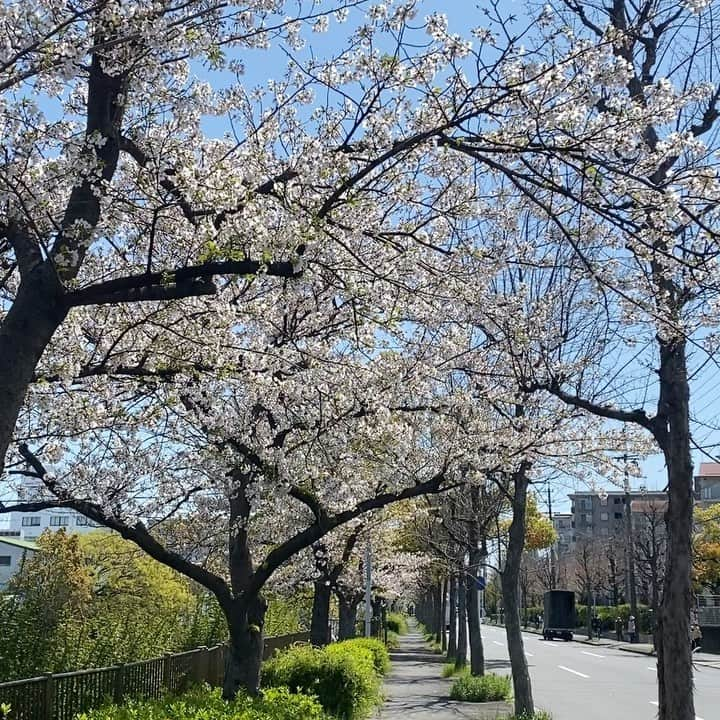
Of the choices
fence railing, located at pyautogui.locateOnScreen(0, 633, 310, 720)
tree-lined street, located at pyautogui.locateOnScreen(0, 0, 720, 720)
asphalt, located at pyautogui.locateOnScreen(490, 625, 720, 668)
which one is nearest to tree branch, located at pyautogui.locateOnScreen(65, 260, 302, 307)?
tree-lined street, located at pyautogui.locateOnScreen(0, 0, 720, 720)

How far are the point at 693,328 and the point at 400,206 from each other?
270 cm

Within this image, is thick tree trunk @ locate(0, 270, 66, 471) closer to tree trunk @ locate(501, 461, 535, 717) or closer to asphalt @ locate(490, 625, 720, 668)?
tree trunk @ locate(501, 461, 535, 717)

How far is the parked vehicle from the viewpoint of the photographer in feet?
185

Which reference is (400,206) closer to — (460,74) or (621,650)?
(460,74)

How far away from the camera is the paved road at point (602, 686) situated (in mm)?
17438

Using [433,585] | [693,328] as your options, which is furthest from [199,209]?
[433,585]

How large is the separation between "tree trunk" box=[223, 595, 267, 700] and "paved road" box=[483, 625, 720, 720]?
347 inches

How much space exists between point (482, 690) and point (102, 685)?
32.0ft

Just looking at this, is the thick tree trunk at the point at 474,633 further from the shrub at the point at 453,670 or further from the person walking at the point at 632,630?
the person walking at the point at 632,630

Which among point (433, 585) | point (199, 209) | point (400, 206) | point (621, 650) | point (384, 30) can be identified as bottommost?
point (621, 650)

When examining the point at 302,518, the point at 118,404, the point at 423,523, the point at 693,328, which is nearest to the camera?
the point at 693,328

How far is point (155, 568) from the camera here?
99.7 feet

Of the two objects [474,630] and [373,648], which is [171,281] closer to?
[474,630]

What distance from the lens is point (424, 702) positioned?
1809cm
